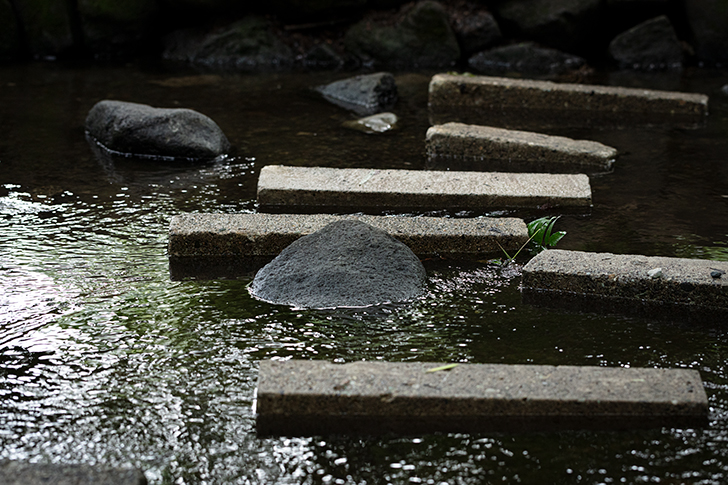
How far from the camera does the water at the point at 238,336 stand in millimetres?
1887

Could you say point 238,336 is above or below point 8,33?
below

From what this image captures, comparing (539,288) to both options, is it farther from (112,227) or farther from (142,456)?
(112,227)

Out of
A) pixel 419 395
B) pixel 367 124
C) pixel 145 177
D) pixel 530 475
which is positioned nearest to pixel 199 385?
pixel 419 395

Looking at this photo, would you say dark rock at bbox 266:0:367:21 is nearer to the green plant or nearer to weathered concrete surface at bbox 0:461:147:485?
the green plant

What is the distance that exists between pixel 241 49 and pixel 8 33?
7.68 ft

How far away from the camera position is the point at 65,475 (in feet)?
5.65

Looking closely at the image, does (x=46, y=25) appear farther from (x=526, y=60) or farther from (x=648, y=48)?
(x=648, y=48)

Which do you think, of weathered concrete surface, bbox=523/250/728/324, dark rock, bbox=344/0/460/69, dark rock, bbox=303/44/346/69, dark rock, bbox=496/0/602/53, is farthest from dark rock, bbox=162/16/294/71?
weathered concrete surface, bbox=523/250/728/324

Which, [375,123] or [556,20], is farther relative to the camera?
[556,20]

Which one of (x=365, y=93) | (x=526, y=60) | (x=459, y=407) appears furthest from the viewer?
(x=526, y=60)

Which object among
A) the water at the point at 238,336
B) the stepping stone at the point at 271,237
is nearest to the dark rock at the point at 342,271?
the water at the point at 238,336

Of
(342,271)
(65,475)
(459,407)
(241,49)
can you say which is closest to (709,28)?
(241,49)

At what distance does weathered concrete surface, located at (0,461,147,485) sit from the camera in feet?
5.58

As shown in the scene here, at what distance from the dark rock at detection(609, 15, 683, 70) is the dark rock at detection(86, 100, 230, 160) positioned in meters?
5.13
